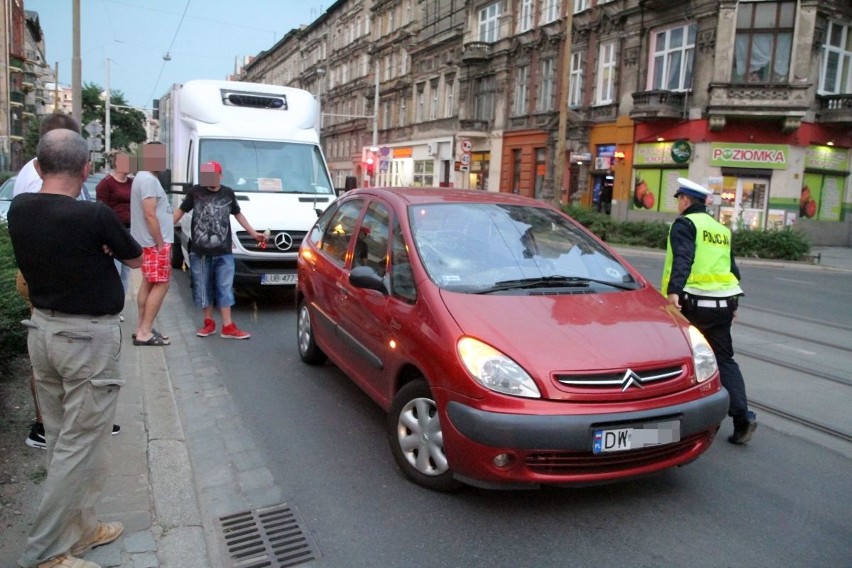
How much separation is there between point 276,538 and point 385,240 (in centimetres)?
224

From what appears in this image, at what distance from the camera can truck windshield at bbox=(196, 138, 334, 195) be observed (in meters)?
9.97

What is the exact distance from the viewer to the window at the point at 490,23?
126 ft

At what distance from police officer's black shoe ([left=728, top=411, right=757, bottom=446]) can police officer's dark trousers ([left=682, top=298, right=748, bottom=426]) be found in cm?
1

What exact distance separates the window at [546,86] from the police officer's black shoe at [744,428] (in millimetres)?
30530

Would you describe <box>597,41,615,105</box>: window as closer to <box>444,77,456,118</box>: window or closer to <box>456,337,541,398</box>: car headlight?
<box>444,77,456,118</box>: window

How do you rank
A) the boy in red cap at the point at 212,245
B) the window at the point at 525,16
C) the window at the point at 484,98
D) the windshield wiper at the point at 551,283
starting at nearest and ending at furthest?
the windshield wiper at the point at 551,283 < the boy in red cap at the point at 212,245 < the window at the point at 525,16 < the window at the point at 484,98

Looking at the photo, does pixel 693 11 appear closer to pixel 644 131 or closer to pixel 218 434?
pixel 644 131

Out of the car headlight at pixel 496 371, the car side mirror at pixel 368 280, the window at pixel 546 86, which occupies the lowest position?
the car headlight at pixel 496 371

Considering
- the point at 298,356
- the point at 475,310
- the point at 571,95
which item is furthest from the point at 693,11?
the point at 475,310

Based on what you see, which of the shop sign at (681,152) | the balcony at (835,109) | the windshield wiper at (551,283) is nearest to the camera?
the windshield wiper at (551,283)

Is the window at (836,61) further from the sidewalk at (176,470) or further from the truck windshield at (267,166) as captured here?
the sidewalk at (176,470)

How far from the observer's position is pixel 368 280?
464cm

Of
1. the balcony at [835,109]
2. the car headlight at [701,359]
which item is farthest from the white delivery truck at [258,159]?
the balcony at [835,109]

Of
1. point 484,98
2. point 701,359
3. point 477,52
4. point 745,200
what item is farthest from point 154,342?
point 484,98
